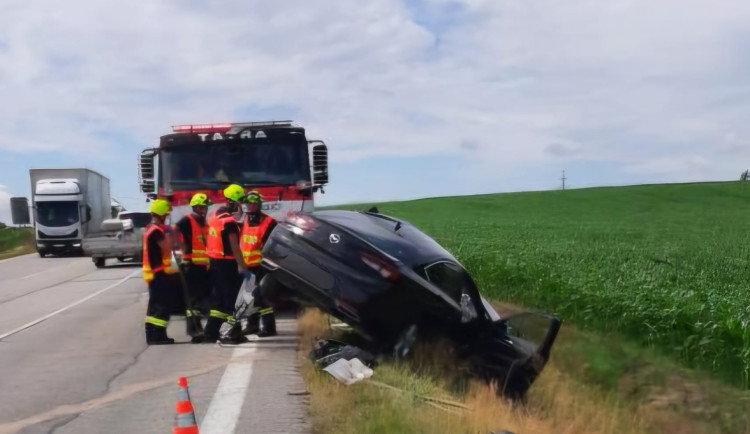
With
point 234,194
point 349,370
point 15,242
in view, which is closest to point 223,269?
point 234,194

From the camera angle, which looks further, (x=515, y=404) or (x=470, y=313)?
(x=470, y=313)

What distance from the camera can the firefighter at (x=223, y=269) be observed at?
419 inches

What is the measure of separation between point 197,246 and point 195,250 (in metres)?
0.05

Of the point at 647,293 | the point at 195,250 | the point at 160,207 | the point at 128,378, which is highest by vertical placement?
the point at 160,207

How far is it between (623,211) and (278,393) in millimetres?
61851

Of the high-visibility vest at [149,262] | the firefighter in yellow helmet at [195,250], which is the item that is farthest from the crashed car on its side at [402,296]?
the firefighter in yellow helmet at [195,250]

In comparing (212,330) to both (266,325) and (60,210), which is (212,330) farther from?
(60,210)

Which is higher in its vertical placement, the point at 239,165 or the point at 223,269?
the point at 239,165

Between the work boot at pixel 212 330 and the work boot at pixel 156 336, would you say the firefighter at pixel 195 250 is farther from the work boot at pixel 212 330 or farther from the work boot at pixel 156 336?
the work boot at pixel 156 336

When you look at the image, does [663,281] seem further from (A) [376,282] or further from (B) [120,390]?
(B) [120,390]

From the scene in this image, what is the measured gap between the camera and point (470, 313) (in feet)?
26.0

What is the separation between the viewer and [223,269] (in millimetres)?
10688

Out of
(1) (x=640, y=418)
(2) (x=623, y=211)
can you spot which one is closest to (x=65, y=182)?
(1) (x=640, y=418)

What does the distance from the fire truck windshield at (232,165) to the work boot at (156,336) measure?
122 inches
